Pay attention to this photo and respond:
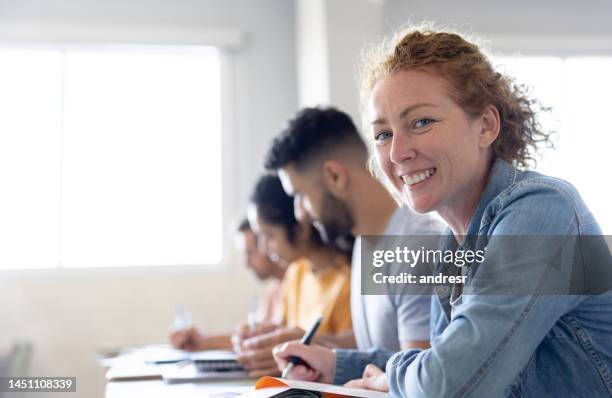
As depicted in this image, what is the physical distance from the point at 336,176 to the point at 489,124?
0.72 meters

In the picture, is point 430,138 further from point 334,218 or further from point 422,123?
point 334,218

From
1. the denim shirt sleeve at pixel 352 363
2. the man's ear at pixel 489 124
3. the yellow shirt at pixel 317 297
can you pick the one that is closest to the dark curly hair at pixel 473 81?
the man's ear at pixel 489 124

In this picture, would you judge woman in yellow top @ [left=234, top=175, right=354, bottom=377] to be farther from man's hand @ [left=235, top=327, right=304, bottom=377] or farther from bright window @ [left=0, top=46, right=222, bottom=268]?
bright window @ [left=0, top=46, right=222, bottom=268]

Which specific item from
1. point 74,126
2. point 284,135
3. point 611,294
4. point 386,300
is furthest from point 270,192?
point 74,126

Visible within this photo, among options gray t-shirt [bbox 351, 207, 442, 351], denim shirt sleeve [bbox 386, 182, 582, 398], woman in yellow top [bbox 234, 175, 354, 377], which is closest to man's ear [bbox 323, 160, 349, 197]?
gray t-shirt [bbox 351, 207, 442, 351]

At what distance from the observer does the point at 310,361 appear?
113 centimetres

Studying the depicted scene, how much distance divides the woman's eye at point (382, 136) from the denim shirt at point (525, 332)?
184mm

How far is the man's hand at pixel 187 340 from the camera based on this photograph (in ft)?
6.81

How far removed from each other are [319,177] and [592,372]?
38.2 inches

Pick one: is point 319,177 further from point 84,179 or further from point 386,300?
point 84,179

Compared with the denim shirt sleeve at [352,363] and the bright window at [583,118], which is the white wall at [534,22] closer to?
the bright window at [583,118]

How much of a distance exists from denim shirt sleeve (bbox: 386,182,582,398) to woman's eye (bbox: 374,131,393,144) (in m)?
0.23

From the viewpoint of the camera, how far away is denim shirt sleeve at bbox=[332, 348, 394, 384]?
1142 millimetres

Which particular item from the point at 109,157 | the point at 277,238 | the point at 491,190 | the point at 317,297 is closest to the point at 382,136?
the point at 491,190
